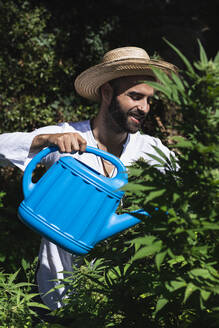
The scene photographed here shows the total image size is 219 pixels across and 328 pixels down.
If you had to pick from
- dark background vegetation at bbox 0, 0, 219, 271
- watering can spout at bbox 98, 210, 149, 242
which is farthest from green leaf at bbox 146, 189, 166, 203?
dark background vegetation at bbox 0, 0, 219, 271

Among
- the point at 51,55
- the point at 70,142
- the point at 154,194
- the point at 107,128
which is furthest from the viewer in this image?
the point at 51,55

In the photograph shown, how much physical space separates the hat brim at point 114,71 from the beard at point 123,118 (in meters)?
0.15

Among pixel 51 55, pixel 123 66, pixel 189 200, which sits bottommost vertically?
pixel 51 55

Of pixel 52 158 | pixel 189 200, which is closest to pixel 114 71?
pixel 52 158

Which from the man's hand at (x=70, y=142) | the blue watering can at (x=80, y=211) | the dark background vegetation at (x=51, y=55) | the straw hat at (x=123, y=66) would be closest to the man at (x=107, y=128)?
the straw hat at (x=123, y=66)

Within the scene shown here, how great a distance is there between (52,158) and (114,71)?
0.60m

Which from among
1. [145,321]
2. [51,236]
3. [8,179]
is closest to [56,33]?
[8,179]

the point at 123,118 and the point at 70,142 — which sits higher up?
the point at 70,142

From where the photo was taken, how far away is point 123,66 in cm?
208

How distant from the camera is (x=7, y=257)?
3.34m

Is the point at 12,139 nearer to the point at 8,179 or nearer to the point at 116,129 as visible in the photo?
the point at 116,129

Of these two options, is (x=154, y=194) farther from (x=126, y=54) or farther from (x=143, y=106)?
(x=126, y=54)

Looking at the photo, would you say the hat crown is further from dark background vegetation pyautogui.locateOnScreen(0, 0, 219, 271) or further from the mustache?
dark background vegetation pyautogui.locateOnScreen(0, 0, 219, 271)

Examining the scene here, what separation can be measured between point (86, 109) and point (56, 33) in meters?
0.93
